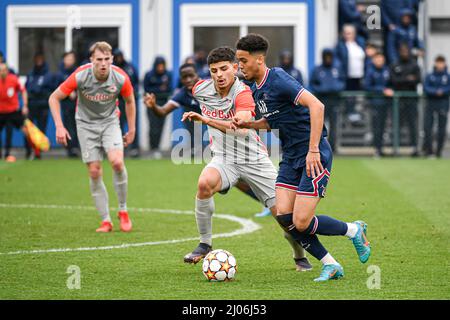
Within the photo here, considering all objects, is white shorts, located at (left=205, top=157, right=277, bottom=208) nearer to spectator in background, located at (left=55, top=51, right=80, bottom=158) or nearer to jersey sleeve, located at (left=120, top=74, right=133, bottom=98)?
jersey sleeve, located at (left=120, top=74, right=133, bottom=98)

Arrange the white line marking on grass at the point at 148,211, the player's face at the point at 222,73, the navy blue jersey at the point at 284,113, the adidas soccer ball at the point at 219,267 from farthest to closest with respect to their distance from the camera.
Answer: the white line marking on grass at the point at 148,211 → the player's face at the point at 222,73 → the adidas soccer ball at the point at 219,267 → the navy blue jersey at the point at 284,113

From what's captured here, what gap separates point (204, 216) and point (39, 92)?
12.7 meters

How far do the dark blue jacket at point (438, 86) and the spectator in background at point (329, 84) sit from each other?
180 centimetres

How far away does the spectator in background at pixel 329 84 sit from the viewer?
20.6 metres

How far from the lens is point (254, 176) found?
9.05 meters

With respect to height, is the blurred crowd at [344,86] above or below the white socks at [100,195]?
above

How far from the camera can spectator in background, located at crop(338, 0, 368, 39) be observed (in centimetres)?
2291

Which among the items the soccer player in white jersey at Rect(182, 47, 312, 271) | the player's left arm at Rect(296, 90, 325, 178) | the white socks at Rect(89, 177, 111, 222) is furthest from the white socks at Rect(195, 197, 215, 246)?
the white socks at Rect(89, 177, 111, 222)

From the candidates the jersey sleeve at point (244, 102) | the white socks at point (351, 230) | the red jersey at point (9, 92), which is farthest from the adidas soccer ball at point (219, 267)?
the red jersey at point (9, 92)

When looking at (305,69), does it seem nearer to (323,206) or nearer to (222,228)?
(323,206)

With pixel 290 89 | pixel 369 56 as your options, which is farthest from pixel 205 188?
pixel 369 56

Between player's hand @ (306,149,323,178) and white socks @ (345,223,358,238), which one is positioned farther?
white socks @ (345,223,358,238)

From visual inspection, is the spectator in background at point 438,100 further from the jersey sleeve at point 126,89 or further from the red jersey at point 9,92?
the jersey sleeve at point 126,89

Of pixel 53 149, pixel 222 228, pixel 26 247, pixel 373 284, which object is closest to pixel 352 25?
pixel 53 149
